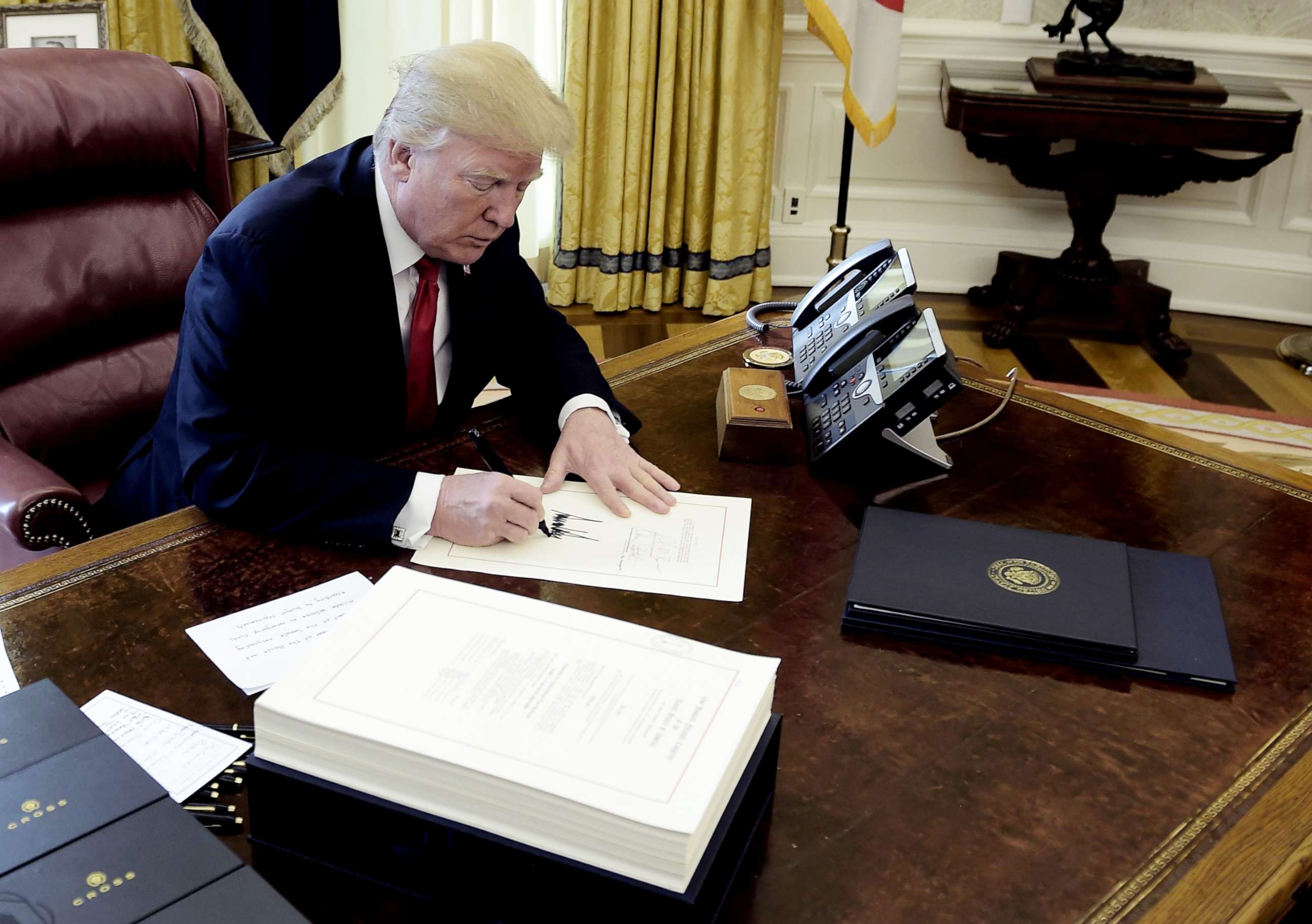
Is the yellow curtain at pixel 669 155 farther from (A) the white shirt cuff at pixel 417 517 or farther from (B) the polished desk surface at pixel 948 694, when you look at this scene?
(A) the white shirt cuff at pixel 417 517

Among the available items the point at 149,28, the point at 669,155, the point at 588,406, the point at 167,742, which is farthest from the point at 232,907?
the point at 669,155

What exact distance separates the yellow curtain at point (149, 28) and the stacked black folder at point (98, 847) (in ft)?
8.92

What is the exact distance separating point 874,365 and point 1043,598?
0.46 meters

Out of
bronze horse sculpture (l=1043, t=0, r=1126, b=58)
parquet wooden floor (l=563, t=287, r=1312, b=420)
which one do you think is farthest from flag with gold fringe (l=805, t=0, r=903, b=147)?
parquet wooden floor (l=563, t=287, r=1312, b=420)

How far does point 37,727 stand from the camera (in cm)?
92

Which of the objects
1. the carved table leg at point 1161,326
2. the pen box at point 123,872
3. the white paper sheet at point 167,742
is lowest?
the carved table leg at point 1161,326

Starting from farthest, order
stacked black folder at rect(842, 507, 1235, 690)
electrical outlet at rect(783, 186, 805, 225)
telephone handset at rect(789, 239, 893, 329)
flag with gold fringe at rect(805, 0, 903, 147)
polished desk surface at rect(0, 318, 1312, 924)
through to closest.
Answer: electrical outlet at rect(783, 186, 805, 225) → flag with gold fringe at rect(805, 0, 903, 147) → telephone handset at rect(789, 239, 893, 329) → stacked black folder at rect(842, 507, 1235, 690) → polished desk surface at rect(0, 318, 1312, 924)

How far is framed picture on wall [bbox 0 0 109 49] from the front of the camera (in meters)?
2.92

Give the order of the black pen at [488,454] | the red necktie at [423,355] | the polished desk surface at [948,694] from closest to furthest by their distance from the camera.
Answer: the polished desk surface at [948,694] → the black pen at [488,454] → the red necktie at [423,355]

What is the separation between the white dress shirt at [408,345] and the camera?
1.49 m

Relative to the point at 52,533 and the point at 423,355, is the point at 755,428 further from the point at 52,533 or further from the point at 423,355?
the point at 52,533

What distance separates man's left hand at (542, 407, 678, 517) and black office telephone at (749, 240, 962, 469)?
25cm

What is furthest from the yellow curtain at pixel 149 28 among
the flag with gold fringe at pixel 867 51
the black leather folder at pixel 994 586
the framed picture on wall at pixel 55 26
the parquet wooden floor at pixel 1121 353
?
the black leather folder at pixel 994 586

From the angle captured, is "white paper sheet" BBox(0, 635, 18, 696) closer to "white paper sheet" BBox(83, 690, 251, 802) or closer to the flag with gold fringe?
"white paper sheet" BBox(83, 690, 251, 802)
